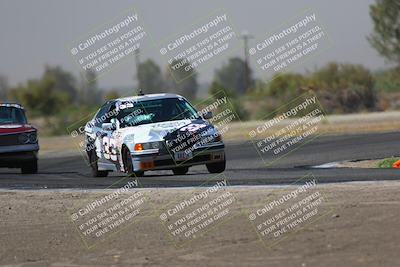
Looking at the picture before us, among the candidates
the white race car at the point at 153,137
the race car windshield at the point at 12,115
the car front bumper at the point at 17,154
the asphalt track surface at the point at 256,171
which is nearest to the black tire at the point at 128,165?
the white race car at the point at 153,137

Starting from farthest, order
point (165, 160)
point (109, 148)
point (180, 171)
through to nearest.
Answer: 1. point (180, 171)
2. point (109, 148)
3. point (165, 160)

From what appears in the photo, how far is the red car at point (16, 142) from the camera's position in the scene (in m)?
22.0

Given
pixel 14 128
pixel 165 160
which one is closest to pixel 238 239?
pixel 165 160

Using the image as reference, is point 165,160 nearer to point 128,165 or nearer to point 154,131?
point 154,131

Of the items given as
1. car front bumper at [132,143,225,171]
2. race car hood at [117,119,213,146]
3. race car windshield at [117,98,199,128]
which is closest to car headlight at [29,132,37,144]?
race car windshield at [117,98,199,128]

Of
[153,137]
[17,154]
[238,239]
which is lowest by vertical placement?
[238,239]

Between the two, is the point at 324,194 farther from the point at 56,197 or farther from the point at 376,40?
the point at 376,40

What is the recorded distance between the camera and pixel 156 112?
17.8 meters

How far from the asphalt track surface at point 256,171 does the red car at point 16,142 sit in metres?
0.45

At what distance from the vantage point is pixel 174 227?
1167cm

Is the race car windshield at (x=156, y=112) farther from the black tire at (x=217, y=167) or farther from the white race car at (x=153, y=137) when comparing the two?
the black tire at (x=217, y=167)

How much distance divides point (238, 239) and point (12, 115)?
13096mm

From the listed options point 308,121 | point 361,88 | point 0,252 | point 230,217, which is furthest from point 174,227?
point 361,88

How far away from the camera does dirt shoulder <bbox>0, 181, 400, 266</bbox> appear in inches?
385
